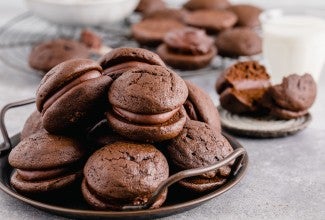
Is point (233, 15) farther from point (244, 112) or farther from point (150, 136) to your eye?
point (150, 136)

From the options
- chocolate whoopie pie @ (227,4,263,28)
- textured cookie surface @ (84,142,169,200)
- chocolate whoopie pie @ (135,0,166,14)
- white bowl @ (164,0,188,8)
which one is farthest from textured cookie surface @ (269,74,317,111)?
white bowl @ (164,0,188,8)

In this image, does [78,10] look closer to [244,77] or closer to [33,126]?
[244,77]

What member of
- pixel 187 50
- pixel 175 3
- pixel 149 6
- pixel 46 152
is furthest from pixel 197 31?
pixel 175 3

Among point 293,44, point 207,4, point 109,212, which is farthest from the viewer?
point 207,4

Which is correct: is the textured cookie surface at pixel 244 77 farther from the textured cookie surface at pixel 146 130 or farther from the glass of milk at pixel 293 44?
the textured cookie surface at pixel 146 130

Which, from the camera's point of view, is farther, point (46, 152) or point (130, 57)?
point (130, 57)

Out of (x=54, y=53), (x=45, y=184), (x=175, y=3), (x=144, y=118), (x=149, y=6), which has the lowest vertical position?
(x=175, y=3)

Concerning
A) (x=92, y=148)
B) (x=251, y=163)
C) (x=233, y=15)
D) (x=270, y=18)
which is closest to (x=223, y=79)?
(x=251, y=163)
